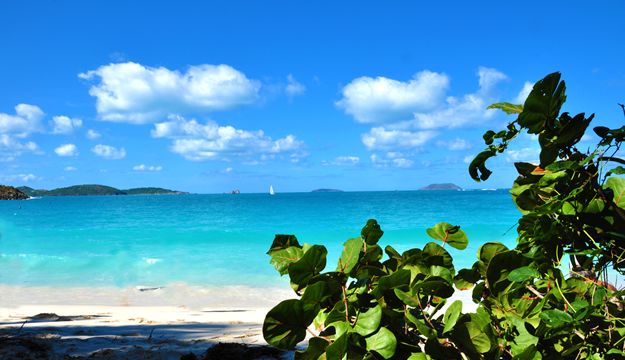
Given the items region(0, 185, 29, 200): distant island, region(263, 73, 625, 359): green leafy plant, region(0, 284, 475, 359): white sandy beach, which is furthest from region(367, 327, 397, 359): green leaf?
region(0, 185, 29, 200): distant island

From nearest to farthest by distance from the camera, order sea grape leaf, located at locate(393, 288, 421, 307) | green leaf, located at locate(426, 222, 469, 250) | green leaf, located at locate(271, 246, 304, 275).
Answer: sea grape leaf, located at locate(393, 288, 421, 307), green leaf, located at locate(271, 246, 304, 275), green leaf, located at locate(426, 222, 469, 250)

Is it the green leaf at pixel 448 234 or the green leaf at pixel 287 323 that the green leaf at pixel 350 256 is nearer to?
the green leaf at pixel 287 323

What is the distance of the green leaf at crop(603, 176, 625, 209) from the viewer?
0.83m

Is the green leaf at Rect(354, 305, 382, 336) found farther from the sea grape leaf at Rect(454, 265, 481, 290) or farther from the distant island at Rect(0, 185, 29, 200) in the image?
the distant island at Rect(0, 185, 29, 200)

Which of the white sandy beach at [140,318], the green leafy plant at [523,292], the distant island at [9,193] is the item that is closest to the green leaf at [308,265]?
the green leafy plant at [523,292]

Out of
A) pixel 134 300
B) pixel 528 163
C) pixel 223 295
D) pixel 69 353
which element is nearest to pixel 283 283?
pixel 223 295

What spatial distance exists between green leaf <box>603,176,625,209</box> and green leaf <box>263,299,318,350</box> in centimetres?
57

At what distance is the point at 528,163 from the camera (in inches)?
40.3

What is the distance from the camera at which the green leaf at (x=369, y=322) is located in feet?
2.56

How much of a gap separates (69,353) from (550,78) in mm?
4561

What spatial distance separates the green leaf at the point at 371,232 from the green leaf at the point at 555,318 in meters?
0.33

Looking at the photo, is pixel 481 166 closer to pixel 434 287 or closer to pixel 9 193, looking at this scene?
pixel 434 287

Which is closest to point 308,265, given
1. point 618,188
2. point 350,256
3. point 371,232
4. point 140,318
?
point 350,256

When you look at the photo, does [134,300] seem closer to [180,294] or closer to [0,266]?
[180,294]
